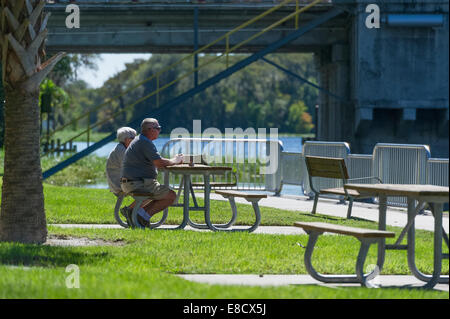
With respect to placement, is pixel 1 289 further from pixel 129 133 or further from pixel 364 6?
pixel 364 6

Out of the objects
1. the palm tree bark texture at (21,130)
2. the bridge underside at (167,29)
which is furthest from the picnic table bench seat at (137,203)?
the bridge underside at (167,29)

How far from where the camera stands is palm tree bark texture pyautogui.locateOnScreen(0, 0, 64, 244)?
36.2ft

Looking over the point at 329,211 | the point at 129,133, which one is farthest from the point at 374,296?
the point at 329,211

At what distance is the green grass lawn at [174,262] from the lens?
728 centimetres

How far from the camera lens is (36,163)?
11141mm

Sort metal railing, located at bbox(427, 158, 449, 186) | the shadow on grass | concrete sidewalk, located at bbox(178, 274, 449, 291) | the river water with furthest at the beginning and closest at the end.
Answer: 1. the river water
2. metal railing, located at bbox(427, 158, 449, 186)
3. the shadow on grass
4. concrete sidewalk, located at bbox(178, 274, 449, 291)

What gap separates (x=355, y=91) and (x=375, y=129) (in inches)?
86.6

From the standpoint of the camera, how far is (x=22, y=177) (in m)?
11.1

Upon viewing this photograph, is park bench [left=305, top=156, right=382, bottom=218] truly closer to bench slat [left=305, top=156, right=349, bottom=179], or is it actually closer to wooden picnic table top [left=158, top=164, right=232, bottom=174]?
bench slat [left=305, top=156, right=349, bottom=179]

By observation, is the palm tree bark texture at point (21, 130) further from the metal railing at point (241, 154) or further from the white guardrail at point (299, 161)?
the metal railing at point (241, 154)

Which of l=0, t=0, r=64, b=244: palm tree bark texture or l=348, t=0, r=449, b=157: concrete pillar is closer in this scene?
l=0, t=0, r=64, b=244: palm tree bark texture

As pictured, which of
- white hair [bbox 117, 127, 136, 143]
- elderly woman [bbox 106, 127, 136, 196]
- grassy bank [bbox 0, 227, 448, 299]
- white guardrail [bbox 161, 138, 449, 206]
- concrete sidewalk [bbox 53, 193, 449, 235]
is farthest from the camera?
white guardrail [bbox 161, 138, 449, 206]

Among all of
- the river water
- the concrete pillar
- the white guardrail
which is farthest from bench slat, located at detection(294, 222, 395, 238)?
the river water

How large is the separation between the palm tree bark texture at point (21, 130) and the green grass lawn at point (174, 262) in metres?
0.66
